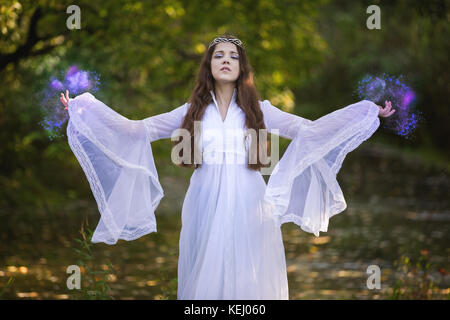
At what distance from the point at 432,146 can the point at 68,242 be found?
14.6 metres

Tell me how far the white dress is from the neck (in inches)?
2.4

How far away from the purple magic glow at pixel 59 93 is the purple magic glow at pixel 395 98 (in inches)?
68.3

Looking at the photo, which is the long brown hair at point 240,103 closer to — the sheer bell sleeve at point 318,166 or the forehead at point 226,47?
the forehead at point 226,47

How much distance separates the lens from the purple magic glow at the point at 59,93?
390 cm

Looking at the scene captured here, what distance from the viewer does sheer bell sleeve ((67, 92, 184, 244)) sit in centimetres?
365

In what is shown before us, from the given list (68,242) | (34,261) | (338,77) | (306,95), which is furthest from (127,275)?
(306,95)

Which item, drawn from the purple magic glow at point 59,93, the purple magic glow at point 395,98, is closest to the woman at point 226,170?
the purple magic glow at point 395,98

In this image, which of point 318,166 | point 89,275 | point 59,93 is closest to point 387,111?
point 318,166

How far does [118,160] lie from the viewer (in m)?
3.70

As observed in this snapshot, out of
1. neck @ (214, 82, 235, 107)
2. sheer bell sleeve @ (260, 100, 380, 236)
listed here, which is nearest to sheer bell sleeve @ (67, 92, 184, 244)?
neck @ (214, 82, 235, 107)

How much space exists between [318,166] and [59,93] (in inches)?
67.5

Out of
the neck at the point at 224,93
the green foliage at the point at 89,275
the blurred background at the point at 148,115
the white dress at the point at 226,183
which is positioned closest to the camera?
the white dress at the point at 226,183

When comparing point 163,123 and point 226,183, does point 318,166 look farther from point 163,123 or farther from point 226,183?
point 163,123
